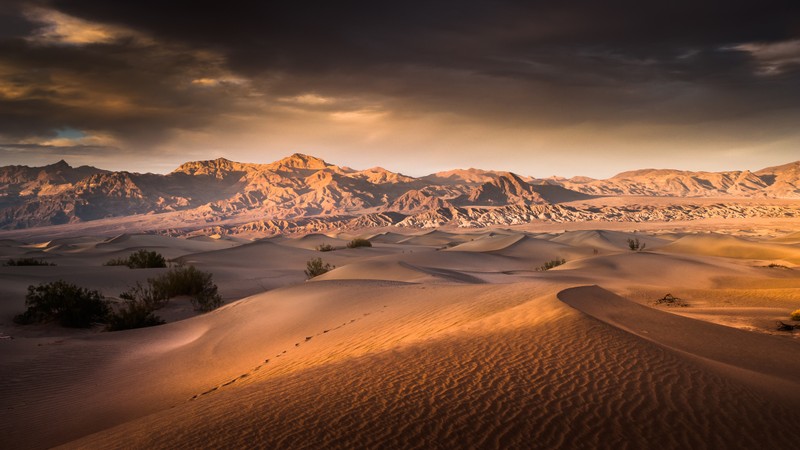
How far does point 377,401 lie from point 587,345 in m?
2.76

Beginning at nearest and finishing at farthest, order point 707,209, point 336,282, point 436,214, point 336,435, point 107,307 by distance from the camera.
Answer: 1. point 336,435
2. point 107,307
3. point 336,282
4. point 707,209
5. point 436,214

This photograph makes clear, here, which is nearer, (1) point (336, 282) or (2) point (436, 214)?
(1) point (336, 282)

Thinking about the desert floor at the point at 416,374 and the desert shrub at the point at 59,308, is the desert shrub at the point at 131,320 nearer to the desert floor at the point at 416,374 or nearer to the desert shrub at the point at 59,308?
the desert floor at the point at 416,374

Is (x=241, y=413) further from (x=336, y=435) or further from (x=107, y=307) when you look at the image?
(x=107, y=307)

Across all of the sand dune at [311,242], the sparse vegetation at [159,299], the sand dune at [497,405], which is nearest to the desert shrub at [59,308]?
the sparse vegetation at [159,299]

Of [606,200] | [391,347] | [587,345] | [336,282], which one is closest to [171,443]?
[391,347]

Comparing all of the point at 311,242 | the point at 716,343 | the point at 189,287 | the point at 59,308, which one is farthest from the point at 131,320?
the point at 311,242

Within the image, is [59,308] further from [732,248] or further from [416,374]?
[732,248]

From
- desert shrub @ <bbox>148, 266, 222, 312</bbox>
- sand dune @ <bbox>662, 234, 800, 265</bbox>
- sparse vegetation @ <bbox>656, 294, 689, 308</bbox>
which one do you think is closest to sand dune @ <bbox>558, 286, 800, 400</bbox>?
sparse vegetation @ <bbox>656, 294, 689, 308</bbox>

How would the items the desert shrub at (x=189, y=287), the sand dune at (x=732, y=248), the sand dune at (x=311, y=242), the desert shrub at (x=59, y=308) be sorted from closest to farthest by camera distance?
the desert shrub at (x=59, y=308), the desert shrub at (x=189, y=287), the sand dune at (x=732, y=248), the sand dune at (x=311, y=242)

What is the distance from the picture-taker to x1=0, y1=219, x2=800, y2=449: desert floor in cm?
316

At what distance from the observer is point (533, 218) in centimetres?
10350

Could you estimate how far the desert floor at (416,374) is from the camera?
3164 mm

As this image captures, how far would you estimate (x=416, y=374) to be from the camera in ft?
14.5
